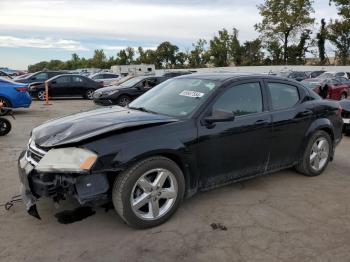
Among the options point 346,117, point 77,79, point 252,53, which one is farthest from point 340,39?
point 346,117

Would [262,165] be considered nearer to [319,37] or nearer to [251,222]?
[251,222]

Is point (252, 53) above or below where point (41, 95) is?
above

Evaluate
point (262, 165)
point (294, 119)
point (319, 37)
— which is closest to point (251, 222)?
point (262, 165)

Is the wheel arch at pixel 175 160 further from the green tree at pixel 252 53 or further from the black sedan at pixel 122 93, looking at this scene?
the green tree at pixel 252 53

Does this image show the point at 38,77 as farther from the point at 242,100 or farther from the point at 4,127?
the point at 242,100

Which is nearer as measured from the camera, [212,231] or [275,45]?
[212,231]

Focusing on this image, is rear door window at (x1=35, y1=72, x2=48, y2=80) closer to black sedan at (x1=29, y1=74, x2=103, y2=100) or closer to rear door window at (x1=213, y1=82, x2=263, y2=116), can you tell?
black sedan at (x1=29, y1=74, x2=103, y2=100)

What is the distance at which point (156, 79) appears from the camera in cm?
1803

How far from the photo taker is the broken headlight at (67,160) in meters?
3.67

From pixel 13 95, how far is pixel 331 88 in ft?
46.7

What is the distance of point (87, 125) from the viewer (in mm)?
4160

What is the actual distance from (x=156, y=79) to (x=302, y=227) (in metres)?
14.4

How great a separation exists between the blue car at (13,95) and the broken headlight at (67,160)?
409 inches

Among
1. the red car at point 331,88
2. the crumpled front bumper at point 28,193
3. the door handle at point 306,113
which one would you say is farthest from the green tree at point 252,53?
the crumpled front bumper at point 28,193
